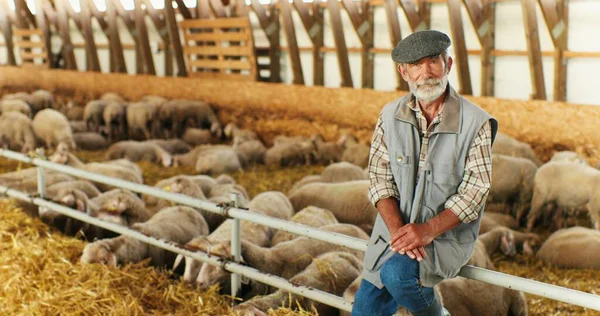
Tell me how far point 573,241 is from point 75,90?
610 inches

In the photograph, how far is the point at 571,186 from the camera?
766 cm

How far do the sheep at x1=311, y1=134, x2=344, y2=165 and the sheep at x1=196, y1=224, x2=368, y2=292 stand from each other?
19.3 ft

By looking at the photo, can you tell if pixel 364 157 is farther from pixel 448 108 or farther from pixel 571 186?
pixel 448 108

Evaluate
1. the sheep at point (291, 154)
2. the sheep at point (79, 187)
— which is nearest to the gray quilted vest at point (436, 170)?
the sheep at point (79, 187)

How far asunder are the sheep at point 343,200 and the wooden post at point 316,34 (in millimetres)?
5427

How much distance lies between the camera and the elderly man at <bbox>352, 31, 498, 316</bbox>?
2.73 metres

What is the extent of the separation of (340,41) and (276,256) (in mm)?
7791

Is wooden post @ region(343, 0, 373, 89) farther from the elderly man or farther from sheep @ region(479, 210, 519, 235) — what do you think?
the elderly man

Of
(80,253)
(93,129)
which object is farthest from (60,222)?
(93,129)

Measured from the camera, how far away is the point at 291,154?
11.6m

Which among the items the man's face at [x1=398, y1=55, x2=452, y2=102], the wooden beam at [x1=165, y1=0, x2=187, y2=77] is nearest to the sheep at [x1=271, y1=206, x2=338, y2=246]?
the man's face at [x1=398, y1=55, x2=452, y2=102]

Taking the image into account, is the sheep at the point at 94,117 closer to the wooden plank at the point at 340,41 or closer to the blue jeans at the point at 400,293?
the wooden plank at the point at 340,41

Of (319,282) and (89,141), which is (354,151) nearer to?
(89,141)

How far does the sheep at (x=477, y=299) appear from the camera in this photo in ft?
15.2
